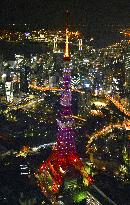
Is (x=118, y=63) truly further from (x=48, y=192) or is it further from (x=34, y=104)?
(x=48, y=192)

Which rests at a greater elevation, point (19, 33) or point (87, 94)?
point (19, 33)

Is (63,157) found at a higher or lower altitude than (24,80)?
lower

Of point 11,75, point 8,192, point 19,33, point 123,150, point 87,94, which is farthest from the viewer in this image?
point 11,75

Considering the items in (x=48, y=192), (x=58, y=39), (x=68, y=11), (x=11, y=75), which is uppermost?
(x=68, y=11)

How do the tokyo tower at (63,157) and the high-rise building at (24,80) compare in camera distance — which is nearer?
the tokyo tower at (63,157)

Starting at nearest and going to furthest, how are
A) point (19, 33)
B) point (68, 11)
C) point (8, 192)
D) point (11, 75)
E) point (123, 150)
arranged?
point (8, 192) < point (68, 11) < point (123, 150) < point (19, 33) < point (11, 75)

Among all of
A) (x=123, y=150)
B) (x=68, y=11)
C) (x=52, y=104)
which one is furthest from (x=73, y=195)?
(x=52, y=104)

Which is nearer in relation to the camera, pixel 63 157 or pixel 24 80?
pixel 63 157

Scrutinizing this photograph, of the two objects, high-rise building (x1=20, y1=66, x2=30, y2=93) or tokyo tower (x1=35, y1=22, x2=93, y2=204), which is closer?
tokyo tower (x1=35, y1=22, x2=93, y2=204)
